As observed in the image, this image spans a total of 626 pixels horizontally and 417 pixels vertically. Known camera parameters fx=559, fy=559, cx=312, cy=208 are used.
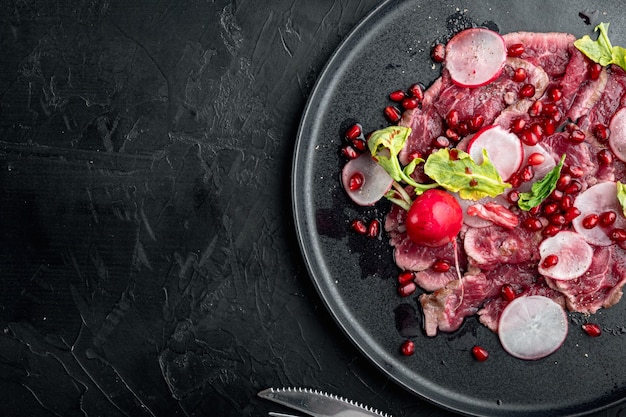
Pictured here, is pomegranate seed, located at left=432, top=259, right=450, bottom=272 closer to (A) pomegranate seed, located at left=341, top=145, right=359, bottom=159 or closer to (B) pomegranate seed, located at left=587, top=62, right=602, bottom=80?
(A) pomegranate seed, located at left=341, top=145, right=359, bottom=159

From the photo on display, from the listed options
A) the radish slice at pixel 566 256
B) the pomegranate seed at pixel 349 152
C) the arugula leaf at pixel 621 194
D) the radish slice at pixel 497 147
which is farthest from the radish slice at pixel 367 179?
the arugula leaf at pixel 621 194

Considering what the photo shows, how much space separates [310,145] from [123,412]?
1.51 m

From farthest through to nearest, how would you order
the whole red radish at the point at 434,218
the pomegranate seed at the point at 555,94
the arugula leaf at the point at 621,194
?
the pomegranate seed at the point at 555,94
the arugula leaf at the point at 621,194
the whole red radish at the point at 434,218

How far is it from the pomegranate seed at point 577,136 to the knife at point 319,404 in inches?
58.0

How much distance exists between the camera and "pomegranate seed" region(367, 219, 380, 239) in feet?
8.13

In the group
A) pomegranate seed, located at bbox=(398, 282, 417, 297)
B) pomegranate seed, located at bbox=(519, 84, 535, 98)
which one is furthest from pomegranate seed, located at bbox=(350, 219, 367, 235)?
pomegranate seed, located at bbox=(519, 84, 535, 98)

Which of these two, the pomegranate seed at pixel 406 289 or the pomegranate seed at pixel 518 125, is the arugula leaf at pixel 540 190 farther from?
the pomegranate seed at pixel 406 289

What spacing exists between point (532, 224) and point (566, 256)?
0.20 meters

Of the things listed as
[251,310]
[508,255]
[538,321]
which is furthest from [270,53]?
[538,321]

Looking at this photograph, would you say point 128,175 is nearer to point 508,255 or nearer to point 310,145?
point 310,145

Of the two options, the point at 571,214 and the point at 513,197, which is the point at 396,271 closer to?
the point at 513,197

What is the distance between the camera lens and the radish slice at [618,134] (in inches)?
97.3

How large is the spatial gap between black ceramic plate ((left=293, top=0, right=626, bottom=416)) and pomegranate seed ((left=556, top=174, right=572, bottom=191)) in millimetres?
582

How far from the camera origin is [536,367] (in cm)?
250
